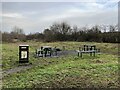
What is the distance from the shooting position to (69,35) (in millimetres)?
33000

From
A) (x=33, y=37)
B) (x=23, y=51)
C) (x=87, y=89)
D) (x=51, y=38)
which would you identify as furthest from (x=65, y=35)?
(x=87, y=89)

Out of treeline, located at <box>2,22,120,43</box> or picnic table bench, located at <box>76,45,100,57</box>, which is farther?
treeline, located at <box>2,22,120,43</box>

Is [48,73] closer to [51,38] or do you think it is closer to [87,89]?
[87,89]

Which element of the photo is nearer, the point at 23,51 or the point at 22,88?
the point at 22,88

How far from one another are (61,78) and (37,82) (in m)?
0.78

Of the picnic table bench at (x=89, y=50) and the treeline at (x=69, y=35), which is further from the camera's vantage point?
the treeline at (x=69, y=35)

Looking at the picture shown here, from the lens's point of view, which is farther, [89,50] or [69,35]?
[69,35]

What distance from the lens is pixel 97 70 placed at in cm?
798

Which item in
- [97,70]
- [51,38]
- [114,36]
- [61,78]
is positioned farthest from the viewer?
[51,38]

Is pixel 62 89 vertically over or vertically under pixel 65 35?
under

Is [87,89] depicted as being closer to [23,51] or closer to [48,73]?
[48,73]

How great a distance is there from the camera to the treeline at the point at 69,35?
27416 millimetres

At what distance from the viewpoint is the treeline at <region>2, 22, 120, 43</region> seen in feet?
89.9

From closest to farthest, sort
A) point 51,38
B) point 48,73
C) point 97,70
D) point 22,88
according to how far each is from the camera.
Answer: point 22,88 < point 48,73 < point 97,70 < point 51,38
